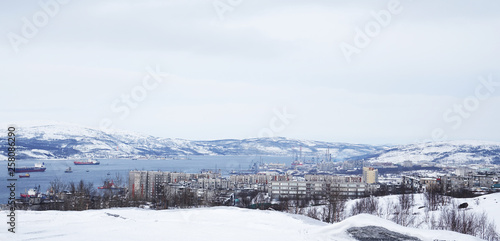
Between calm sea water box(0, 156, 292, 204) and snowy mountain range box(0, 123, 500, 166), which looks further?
snowy mountain range box(0, 123, 500, 166)

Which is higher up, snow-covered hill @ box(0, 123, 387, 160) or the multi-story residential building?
snow-covered hill @ box(0, 123, 387, 160)

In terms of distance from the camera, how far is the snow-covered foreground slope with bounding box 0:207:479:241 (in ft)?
22.3

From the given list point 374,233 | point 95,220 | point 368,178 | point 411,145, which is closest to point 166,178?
point 368,178

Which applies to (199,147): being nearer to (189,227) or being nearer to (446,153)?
(446,153)

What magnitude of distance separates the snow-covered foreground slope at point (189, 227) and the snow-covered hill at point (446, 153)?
109 meters

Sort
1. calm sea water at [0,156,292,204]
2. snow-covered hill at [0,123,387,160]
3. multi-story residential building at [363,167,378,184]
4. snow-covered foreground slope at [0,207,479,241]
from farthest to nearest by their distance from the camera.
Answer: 1. snow-covered hill at [0,123,387,160]
2. multi-story residential building at [363,167,378,184]
3. calm sea water at [0,156,292,204]
4. snow-covered foreground slope at [0,207,479,241]

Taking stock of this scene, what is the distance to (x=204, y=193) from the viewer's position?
33.8m

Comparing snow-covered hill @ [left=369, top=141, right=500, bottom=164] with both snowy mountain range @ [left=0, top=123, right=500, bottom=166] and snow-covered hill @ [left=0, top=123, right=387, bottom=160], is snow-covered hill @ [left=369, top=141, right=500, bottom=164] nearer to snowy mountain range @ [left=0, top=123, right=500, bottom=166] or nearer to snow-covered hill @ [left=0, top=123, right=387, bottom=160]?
snowy mountain range @ [left=0, top=123, right=500, bottom=166]

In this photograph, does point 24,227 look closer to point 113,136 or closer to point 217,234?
point 217,234

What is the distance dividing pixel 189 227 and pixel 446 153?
12911 cm

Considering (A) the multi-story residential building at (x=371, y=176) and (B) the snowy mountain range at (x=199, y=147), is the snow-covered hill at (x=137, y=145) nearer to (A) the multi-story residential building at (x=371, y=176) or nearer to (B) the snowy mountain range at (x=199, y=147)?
(B) the snowy mountain range at (x=199, y=147)

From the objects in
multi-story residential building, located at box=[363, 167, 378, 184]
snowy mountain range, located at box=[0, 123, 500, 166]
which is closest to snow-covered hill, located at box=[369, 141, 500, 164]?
snowy mountain range, located at box=[0, 123, 500, 166]

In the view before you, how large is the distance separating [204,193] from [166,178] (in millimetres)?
12119

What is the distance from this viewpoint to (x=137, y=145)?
494ft
